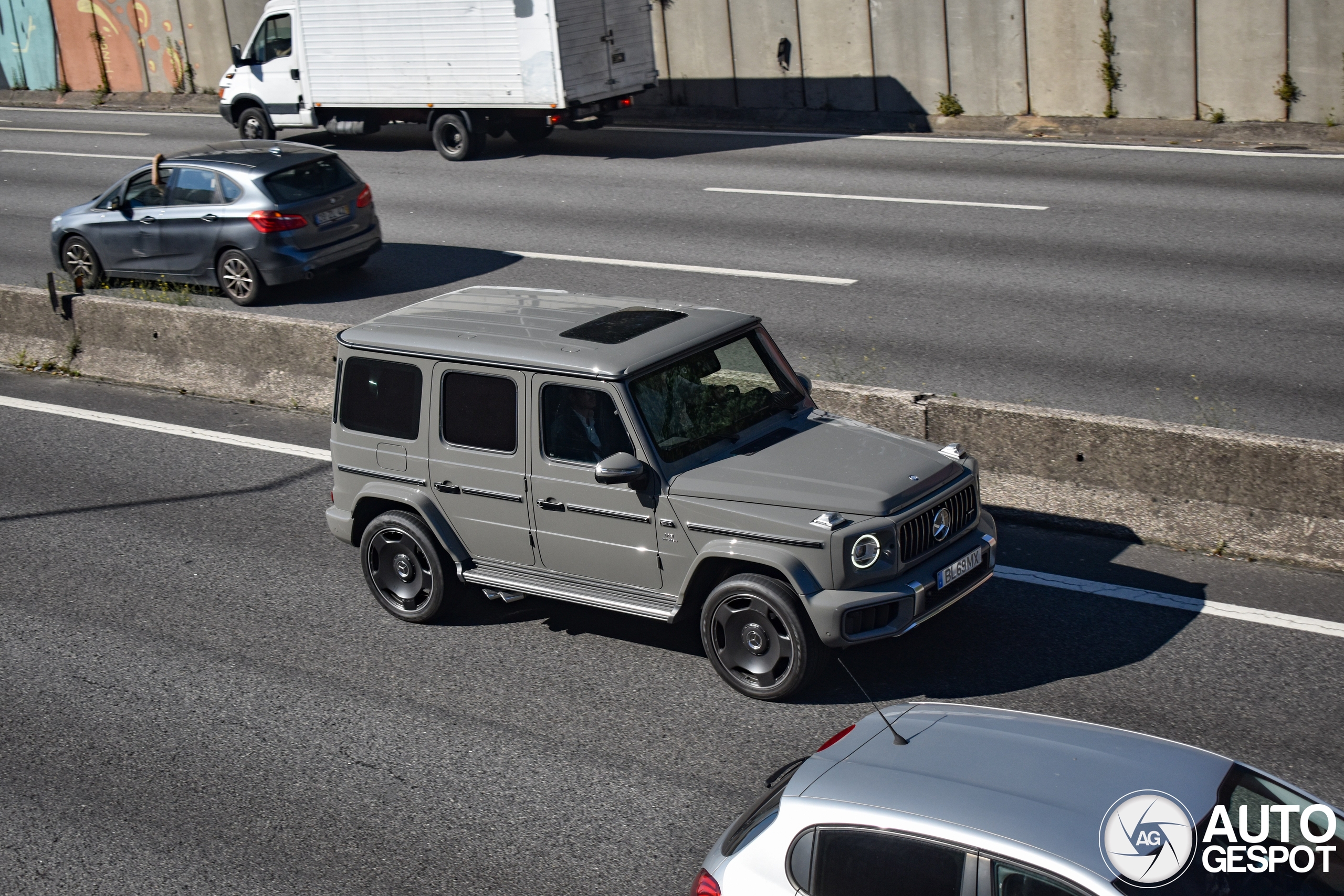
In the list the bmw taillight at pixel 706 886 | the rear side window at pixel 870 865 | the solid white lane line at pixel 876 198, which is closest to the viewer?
the rear side window at pixel 870 865

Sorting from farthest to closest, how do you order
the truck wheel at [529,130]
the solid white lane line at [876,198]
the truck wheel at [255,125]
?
the truck wheel at [255,125] < the truck wheel at [529,130] < the solid white lane line at [876,198]

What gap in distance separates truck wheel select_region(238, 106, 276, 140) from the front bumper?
21.6m

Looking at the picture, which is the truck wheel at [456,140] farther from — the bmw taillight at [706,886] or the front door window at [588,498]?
the bmw taillight at [706,886]

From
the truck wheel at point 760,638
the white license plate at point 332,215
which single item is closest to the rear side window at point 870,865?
the truck wheel at point 760,638

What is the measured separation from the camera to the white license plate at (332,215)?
47.3 feet

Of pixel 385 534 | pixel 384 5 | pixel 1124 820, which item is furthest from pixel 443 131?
pixel 1124 820

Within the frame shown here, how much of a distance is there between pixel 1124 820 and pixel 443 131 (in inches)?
818

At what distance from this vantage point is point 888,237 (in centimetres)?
1552

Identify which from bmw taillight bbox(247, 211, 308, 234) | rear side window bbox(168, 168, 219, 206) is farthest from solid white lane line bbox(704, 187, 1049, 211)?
rear side window bbox(168, 168, 219, 206)

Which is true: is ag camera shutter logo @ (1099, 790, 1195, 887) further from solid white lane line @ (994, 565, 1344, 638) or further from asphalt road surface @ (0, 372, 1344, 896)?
solid white lane line @ (994, 565, 1344, 638)

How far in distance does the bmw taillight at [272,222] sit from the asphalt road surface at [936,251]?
0.86 m

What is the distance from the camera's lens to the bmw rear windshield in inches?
564

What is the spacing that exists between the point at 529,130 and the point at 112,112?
13.5m

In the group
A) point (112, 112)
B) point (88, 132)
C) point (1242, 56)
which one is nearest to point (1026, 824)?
point (1242, 56)
